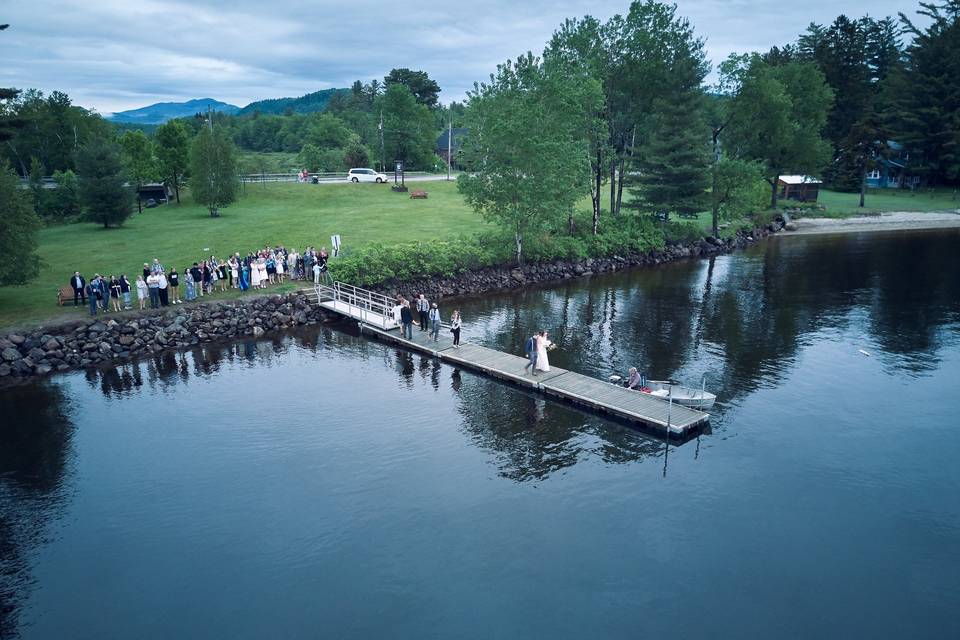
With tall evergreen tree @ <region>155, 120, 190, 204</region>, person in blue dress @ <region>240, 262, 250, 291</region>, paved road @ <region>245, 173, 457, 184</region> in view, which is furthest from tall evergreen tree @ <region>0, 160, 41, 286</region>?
paved road @ <region>245, 173, 457, 184</region>

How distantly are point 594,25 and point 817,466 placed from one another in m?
43.4

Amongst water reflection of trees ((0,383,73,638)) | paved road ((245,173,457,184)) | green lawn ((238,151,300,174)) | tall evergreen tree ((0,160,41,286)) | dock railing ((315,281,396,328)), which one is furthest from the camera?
paved road ((245,173,457,184))

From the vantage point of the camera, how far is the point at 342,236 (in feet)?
158

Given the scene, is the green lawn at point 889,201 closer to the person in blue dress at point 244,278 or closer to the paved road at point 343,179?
the paved road at point 343,179

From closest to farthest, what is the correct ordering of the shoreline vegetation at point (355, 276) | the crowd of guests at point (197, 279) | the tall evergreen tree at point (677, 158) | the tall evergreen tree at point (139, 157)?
the shoreline vegetation at point (355, 276) → the crowd of guests at point (197, 279) → the tall evergreen tree at point (677, 158) → the tall evergreen tree at point (139, 157)

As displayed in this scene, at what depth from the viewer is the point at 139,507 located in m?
18.2

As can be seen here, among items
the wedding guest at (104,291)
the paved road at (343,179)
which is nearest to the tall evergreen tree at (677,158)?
the paved road at (343,179)

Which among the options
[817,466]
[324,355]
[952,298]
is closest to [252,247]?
[324,355]

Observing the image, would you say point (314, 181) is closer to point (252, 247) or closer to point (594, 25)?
point (252, 247)

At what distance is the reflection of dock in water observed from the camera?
22859mm

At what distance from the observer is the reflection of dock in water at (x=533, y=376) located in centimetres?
2286

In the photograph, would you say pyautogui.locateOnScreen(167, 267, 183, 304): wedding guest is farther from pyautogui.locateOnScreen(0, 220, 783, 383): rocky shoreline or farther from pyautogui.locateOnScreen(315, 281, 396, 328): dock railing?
pyautogui.locateOnScreen(315, 281, 396, 328): dock railing

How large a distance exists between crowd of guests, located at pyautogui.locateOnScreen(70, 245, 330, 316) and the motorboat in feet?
71.5

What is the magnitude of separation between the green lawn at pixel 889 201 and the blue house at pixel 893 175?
7.65 ft
